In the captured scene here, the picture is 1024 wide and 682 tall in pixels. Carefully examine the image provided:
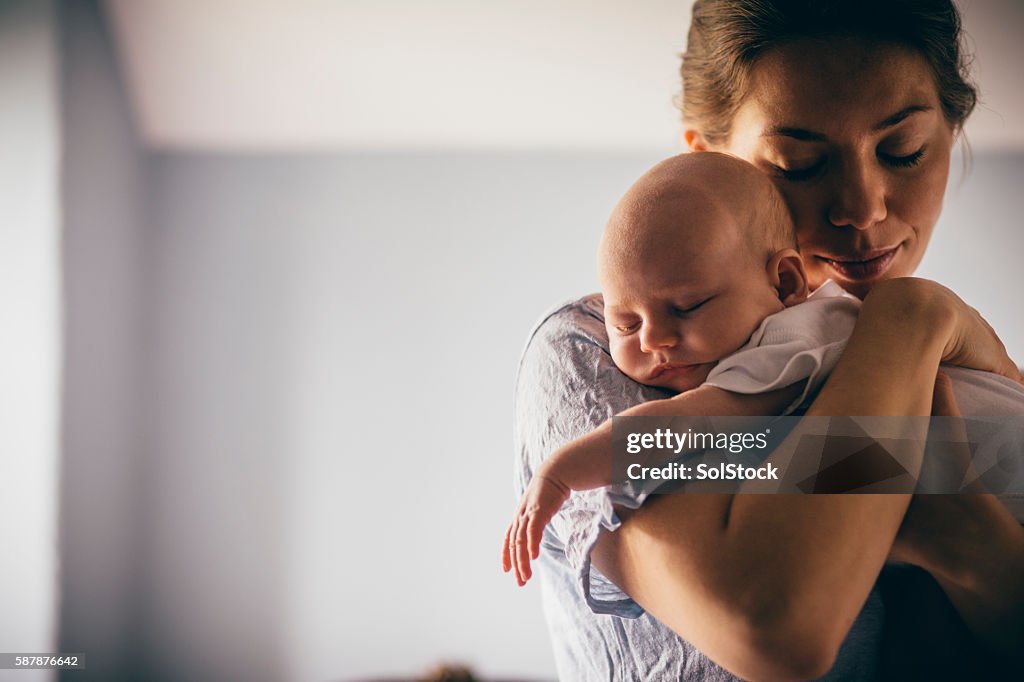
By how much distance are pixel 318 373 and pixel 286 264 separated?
29cm

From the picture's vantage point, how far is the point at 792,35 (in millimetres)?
623

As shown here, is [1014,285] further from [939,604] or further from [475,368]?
[939,604]

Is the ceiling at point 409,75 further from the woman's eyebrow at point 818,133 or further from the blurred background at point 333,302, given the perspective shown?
the woman's eyebrow at point 818,133

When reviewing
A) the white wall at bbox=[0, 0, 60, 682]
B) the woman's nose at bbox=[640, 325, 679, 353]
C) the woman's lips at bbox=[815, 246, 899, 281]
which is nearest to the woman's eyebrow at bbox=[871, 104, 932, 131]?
the woman's lips at bbox=[815, 246, 899, 281]

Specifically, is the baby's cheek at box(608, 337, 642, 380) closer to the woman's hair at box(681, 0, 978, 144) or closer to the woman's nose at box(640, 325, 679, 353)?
the woman's nose at box(640, 325, 679, 353)

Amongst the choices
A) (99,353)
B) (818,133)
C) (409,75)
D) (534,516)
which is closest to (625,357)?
(534,516)

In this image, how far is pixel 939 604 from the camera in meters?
0.45

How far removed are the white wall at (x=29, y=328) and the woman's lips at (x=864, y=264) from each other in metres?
1.62

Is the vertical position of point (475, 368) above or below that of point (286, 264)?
below

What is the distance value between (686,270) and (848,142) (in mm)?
184

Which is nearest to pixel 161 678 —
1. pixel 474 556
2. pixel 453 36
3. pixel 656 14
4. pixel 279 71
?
pixel 474 556

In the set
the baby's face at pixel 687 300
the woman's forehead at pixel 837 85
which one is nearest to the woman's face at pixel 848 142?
the woman's forehead at pixel 837 85

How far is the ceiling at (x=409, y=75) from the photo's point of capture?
1.85 meters

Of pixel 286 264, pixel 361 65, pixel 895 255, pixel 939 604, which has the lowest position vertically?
pixel 939 604
